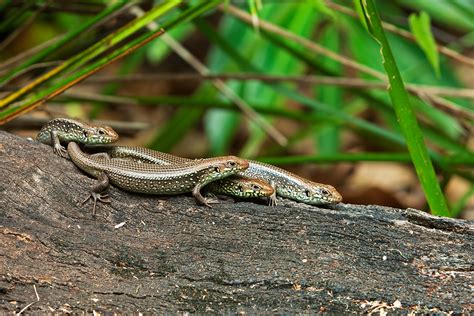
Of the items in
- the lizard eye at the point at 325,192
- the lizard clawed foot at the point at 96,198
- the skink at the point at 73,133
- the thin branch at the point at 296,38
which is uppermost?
the thin branch at the point at 296,38

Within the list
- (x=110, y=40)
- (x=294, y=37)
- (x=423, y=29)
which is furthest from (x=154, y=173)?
(x=423, y=29)

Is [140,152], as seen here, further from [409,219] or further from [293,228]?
[409,219]

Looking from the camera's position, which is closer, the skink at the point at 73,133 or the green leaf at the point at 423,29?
the skink at the point at 73,133

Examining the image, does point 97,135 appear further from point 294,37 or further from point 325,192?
point 294,37

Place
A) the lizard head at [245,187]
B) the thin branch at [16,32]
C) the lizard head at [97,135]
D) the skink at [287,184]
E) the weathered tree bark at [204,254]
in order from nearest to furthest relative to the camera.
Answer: the weathered tree bark at [204,254]
the lizard head at [245,187]
the lizard head at [97,135]
the skink at [287,184]
the thin branch at [16,32]

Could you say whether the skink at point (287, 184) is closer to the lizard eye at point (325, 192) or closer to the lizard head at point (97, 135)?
the lizard eye at point (325, 192)

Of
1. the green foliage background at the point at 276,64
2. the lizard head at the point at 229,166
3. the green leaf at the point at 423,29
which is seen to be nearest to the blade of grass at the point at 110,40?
the green foliage background at the point at 276,64

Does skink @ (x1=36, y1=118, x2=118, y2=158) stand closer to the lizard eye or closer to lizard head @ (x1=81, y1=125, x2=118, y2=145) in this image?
lizard head @ (x1=81, y1=125, x2=118, y2=145)
